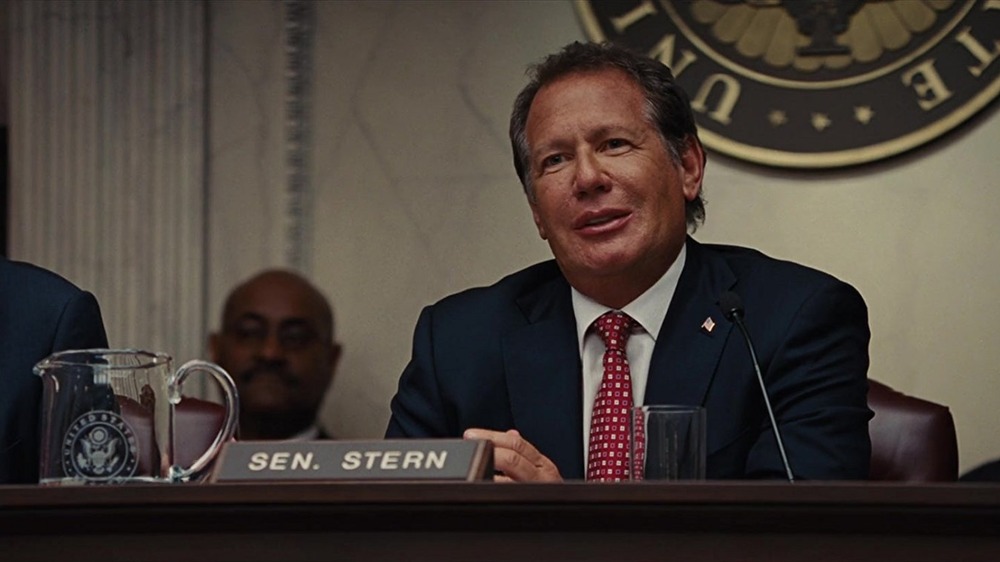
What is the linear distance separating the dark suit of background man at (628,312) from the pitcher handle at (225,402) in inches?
28.4

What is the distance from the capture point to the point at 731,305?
91.0 inches

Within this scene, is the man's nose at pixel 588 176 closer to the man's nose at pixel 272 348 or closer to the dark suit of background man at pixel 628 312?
the dark suit of background man at pixel 628 312

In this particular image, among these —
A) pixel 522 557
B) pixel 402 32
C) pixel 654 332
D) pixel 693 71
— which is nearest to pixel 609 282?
pixel 654 332

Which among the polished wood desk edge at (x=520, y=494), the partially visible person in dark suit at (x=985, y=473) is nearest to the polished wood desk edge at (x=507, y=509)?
the polished wood desk edge at (x=520, y=494)

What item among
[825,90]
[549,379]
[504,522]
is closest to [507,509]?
[504,522]

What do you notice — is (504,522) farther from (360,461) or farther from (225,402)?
(225,402)

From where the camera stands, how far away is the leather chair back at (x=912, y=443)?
2.69m

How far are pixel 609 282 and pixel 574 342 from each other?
107 millimetres

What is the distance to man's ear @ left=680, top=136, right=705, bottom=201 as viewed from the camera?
2.86 meters

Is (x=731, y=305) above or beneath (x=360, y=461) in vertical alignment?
above

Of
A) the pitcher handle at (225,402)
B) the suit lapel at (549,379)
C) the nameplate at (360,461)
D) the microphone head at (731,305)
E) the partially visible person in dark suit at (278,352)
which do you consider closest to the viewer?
the nameplate at (360,461)

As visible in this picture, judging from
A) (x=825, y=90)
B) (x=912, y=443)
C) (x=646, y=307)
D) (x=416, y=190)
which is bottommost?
(x=912, y=443)

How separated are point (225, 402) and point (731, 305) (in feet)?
2.32

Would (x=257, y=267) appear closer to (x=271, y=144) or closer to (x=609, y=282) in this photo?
(x=271, y=144)
